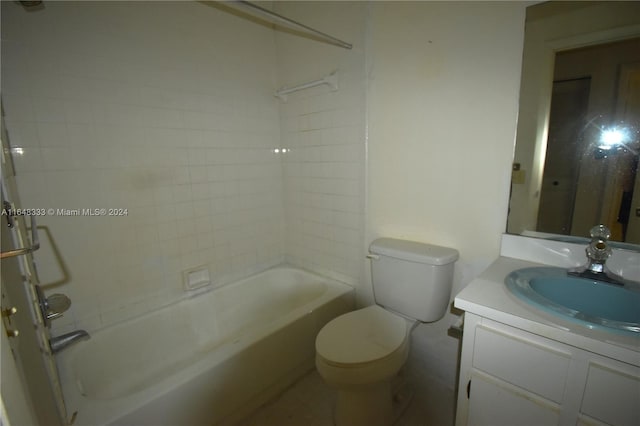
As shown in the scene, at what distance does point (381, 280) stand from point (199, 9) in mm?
1894

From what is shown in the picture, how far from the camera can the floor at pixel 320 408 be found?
4.74 feet

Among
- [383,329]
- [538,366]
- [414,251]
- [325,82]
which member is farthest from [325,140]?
[538,366]

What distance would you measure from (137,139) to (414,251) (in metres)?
1.57

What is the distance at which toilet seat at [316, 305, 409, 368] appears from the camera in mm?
1190

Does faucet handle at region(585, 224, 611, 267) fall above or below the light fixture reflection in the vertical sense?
below

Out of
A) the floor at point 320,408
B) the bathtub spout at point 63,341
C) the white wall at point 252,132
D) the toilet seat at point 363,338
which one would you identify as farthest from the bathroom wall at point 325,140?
the bathtub spout at point 63,341

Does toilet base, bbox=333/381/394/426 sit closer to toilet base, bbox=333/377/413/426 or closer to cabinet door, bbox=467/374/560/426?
toilet base, bbox=333/377/413/426

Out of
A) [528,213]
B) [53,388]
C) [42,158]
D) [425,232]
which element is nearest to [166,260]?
[42,158]

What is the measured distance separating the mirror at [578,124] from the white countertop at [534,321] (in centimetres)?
40

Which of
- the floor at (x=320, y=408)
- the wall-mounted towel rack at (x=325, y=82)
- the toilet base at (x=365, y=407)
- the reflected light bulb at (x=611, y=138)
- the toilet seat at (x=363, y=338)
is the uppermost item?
the wall-mounted towel rack at (x=325, y=82)

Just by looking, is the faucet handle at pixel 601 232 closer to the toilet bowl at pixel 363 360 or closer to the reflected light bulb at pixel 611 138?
the reflected light bulb at pixel 611 138

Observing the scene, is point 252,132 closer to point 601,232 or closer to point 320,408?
point 320,408

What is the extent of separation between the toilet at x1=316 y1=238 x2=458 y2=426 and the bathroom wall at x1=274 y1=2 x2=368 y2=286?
1.23 feet

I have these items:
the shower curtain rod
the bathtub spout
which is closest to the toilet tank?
the shower curtain rod
